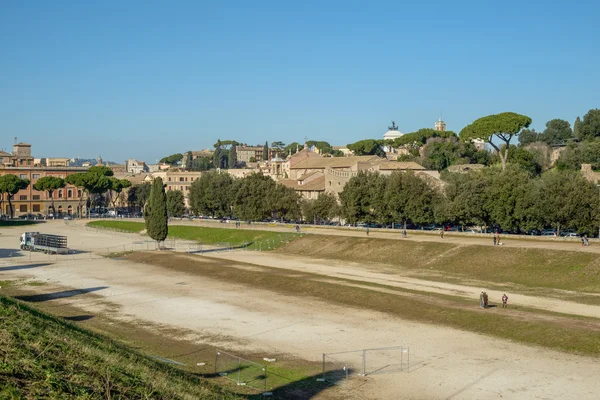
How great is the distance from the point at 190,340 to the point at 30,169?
4294 inches

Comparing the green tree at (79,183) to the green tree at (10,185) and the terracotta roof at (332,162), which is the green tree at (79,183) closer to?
the green tree at (10,185)

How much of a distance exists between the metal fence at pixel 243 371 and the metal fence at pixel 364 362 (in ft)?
7.43

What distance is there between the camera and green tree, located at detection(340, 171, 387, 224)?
7160 cm

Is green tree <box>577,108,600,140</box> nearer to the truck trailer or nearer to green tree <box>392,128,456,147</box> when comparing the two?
green tree <box>392,128,456,147</box>

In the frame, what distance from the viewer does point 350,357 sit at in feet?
82.6

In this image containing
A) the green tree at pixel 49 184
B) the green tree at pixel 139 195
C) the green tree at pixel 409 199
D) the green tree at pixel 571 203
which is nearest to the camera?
the green tree at pixel 571 203

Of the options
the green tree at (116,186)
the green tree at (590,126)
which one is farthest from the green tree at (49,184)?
the green tree at (590,126)

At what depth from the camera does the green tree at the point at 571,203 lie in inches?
2148

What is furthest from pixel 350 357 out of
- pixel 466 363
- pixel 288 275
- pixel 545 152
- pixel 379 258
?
pixel 545 152

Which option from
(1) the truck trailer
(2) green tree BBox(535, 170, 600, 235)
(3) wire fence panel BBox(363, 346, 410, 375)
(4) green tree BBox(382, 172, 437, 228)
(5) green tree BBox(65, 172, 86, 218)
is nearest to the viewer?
(3) wire fence panel BBox(363, 346, 410, 375)

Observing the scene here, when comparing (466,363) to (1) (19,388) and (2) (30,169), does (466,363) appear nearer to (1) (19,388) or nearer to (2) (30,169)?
(1) (19,388)

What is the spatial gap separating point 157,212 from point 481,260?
103ft

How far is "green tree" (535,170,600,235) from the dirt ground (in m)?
18.4

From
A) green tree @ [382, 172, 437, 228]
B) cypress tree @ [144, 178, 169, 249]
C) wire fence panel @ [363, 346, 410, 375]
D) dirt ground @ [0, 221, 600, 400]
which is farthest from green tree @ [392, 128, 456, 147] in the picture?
wire fence panel @ [363, 346, 410, 375]
